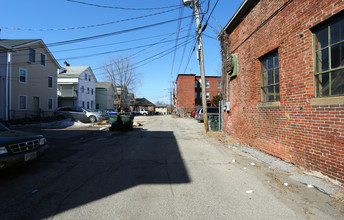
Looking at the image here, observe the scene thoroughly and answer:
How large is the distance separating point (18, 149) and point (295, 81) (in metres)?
6.87

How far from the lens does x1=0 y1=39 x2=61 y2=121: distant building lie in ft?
55.4

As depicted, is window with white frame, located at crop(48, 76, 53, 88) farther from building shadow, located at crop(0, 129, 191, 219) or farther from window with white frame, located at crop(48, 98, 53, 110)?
building shadow, located at crop(0, 129, 191, 219)

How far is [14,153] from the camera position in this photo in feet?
13.1

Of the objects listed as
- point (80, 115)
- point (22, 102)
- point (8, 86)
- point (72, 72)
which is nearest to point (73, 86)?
point (72, 72)

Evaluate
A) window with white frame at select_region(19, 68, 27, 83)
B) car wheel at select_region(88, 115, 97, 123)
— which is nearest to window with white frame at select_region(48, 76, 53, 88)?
window with white frame at select_region(19, 68, 27, 83)

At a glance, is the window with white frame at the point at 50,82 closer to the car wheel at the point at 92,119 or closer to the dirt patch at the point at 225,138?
the car wheel at the point at 92,119

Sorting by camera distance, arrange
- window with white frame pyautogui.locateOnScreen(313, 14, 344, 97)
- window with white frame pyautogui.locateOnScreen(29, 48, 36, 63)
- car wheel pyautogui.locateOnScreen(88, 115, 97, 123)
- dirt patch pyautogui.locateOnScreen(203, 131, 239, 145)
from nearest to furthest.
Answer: window with white frame pyautogui.locateOnScreen(313, 14, 344, 97) < dirt patch pyautogui.locateOnScreen(203, 131, 239, 145) < car wheel pyautogui.locateOnScreen(88, 115, 97, 123) < window with white frame pyautogui.locateOnScreen(29, 48, 36, 63)

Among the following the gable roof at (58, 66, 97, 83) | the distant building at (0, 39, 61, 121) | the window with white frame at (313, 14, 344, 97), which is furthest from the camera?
the gable roof at (58, 66, 97, 83)

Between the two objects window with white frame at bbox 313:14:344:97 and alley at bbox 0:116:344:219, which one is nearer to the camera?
alley at bbox 0:116:344:219

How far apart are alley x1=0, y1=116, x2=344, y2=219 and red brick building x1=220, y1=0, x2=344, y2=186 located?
90cm

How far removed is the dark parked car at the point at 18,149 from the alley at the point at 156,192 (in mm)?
425

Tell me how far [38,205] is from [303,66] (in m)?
6.18

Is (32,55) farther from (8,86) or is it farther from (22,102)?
(22,102)

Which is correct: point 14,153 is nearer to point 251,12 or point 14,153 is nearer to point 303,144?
point 303,144
